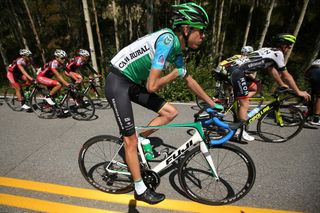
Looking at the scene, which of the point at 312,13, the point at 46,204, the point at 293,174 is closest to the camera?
the point at 46,204

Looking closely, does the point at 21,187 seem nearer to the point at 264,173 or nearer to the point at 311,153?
the point at 264,173

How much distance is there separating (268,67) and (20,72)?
7.24 m

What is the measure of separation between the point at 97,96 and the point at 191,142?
16.9ft

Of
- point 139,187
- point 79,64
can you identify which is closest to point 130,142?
point 139,187

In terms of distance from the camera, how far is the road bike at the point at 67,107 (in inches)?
221

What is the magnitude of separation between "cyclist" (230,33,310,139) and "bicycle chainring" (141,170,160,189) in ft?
8.08

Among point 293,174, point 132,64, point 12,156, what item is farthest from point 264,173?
point 12,156

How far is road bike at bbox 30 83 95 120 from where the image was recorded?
18.4 ft

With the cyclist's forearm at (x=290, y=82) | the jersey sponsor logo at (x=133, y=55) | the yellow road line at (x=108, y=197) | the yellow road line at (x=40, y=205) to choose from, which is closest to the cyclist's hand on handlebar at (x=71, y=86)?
the yellow road line at (x=108, y=197)

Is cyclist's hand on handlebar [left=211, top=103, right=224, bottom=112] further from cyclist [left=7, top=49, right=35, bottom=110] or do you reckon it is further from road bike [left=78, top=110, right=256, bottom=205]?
cyclist [left=7, top=49, right=35, bottom=110]

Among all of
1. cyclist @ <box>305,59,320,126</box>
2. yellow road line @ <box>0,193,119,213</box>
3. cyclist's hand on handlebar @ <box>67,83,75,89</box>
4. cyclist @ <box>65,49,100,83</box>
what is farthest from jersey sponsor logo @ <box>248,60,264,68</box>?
cyclist @ <box>65,49,100,83</box>

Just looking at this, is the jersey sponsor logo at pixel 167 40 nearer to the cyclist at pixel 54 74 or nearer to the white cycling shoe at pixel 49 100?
the cyclist at pixel 54 74

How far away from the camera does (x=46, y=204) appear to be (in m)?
2.65

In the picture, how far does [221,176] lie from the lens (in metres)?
3.08
